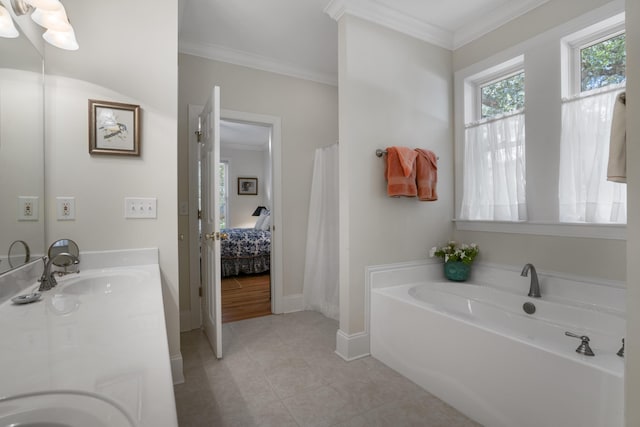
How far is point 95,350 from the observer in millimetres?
701

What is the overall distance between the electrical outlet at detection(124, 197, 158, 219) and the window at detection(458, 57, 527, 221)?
93.8 inches

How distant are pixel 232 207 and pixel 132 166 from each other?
5191 mm

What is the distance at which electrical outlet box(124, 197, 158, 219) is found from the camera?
1734 mm

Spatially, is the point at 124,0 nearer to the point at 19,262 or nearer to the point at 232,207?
the point at 19,262

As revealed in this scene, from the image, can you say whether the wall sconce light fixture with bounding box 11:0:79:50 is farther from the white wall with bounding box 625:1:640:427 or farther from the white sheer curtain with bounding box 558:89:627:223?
the white sheer curtain with bounding box 558:89:627:223

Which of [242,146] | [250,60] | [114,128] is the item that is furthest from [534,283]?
[242,146]

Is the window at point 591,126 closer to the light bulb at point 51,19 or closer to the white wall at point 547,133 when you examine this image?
the white wall at point 547,133

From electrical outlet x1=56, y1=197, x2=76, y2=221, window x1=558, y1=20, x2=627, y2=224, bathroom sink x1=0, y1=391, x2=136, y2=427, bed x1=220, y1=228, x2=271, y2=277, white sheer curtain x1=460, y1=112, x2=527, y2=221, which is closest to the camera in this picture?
bathroom sink x1=0, y1=391, x2=136, y2=427

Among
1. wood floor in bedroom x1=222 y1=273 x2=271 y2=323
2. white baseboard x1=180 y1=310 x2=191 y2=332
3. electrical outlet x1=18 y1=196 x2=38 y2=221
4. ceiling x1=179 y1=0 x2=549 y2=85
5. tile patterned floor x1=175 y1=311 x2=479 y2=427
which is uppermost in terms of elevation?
ceiling x1=179 y1=0 x2=549 y2=85

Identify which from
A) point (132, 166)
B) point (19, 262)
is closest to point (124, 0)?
point (132, 166)

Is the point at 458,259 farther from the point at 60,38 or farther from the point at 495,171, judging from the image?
the point at 60,38

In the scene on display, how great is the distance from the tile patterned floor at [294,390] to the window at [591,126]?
4.87ft

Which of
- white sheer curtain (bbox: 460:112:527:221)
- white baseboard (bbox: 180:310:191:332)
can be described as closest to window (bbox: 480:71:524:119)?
white sheer curtain (bbox: 460:112:527:221)

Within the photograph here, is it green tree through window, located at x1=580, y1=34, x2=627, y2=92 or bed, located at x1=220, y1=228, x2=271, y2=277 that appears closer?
green tree through window, located at x1=580, y1=34, x2=627, y2=92
